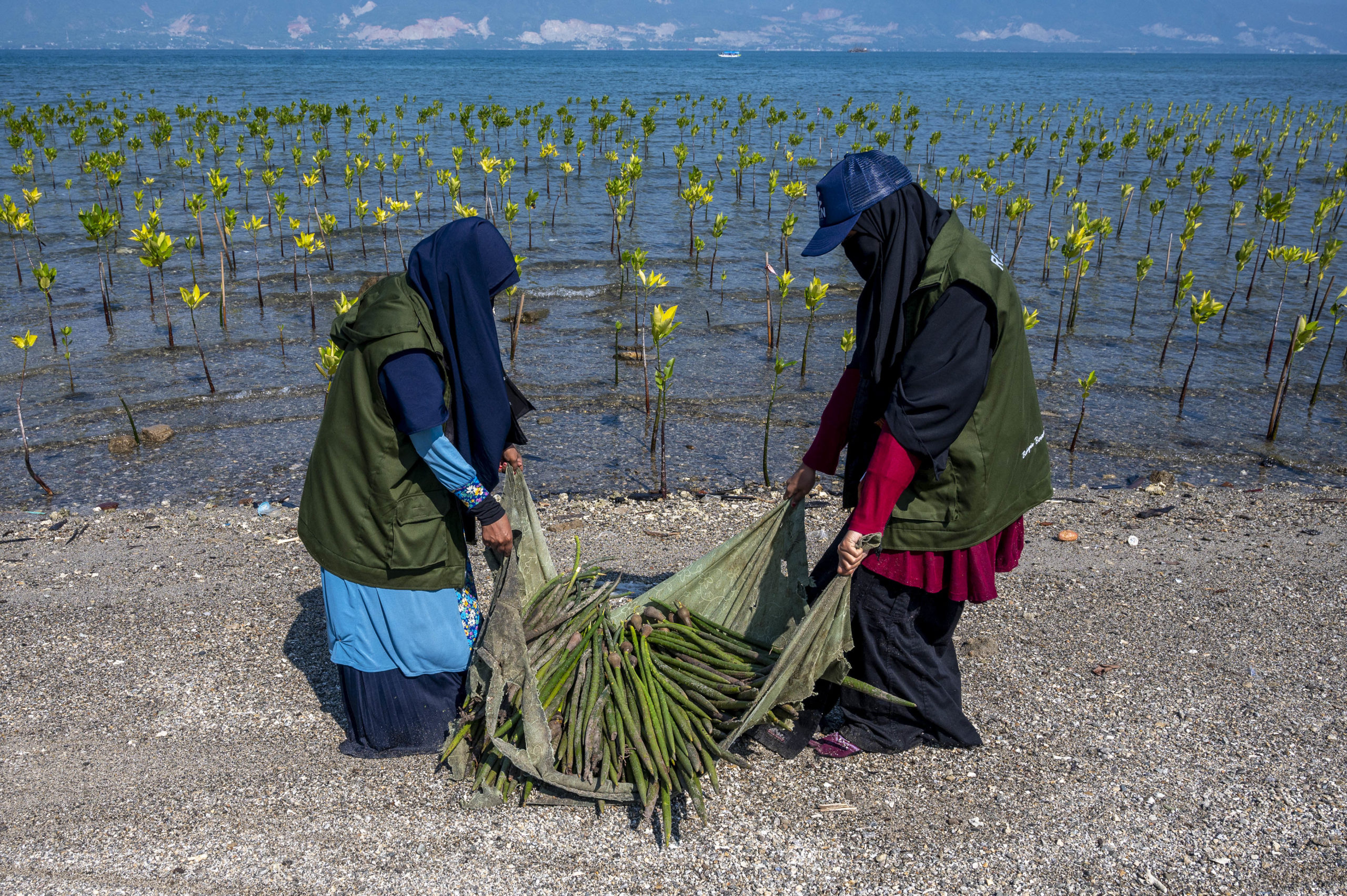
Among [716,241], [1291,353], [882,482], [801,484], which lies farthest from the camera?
[716,241]

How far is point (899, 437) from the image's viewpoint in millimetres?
2547

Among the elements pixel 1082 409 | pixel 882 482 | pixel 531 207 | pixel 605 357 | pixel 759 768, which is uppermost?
pixel 882 482

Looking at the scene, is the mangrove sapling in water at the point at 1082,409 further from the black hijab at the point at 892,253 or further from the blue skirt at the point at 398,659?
the blue skirt at the point at 398,659

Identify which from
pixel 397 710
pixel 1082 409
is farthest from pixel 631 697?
pixel 1082 409

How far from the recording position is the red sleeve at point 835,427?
3158 mm

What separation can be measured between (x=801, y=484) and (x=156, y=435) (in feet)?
17.7

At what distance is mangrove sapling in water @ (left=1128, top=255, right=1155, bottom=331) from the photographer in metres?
8.20

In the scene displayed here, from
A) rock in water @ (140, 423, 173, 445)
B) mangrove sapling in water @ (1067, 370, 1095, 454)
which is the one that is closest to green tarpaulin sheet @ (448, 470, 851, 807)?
mangrove sapling in water @ (1067, 370, 1095, 454)

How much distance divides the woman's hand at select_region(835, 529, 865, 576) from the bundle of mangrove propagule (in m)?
0.45

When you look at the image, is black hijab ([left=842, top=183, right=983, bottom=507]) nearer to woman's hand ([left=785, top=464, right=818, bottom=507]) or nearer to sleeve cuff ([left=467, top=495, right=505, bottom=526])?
woman's hand ([left=785, top=464, right=818, bottom=507])

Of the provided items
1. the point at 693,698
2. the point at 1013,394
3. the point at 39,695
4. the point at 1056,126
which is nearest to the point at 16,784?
the point at 39,695

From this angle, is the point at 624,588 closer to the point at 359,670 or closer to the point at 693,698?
the point at 693,698

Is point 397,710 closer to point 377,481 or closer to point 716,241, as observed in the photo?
point 377,481

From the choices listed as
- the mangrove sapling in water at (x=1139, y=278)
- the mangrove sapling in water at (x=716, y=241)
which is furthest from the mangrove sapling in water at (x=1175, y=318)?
the mangrove sapling in water at (x=716, y=241)
